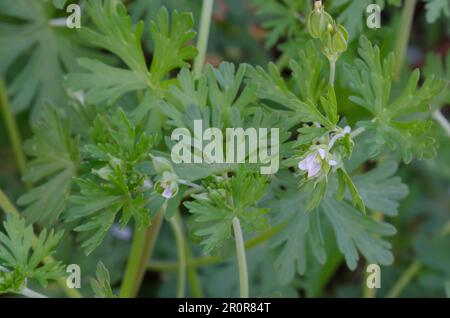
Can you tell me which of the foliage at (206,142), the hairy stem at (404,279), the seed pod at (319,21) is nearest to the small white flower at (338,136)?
the foliage at (206,142)

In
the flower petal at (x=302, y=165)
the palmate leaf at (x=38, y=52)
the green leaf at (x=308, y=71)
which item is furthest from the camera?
the palmate leaf at (x=38, y=52)

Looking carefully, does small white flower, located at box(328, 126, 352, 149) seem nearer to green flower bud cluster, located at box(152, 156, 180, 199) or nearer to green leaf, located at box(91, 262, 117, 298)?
green flower bud cluster, located at box(152, 156, 180, 199)

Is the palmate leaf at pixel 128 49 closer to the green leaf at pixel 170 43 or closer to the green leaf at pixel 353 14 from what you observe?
the green leaf at pixel 170 43

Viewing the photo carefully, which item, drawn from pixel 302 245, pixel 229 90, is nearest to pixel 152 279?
pixel 302 245

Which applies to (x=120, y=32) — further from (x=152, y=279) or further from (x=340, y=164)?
(x=152, y=279)

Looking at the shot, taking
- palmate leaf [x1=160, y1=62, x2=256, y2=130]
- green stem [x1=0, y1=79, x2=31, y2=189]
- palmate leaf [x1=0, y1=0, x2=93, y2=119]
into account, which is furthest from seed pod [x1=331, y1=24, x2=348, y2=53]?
green stem [x1=0, y1=79, x2=31, y2=189]

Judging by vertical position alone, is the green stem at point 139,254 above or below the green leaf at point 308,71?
below
